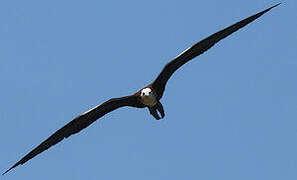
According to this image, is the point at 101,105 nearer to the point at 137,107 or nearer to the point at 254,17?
the point at 137,107

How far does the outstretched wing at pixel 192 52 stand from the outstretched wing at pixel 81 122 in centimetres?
113

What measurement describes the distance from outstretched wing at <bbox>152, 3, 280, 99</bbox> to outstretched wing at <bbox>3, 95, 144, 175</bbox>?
3.72 feet

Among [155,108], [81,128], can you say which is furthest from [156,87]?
[81,128]

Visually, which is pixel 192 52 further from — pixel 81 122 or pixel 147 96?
pixel 81 122

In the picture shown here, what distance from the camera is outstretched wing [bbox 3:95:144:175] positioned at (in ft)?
132

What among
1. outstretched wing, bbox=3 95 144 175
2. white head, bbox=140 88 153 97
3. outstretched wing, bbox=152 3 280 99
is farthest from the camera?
outstretched wing, bbox=3 95 144 175

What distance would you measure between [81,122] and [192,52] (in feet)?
16.2

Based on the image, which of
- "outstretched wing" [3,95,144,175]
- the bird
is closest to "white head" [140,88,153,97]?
the bird

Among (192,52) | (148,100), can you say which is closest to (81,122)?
(148,100)

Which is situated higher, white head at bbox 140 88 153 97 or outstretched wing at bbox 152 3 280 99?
outstretched wing at bbox 152 3 280 99

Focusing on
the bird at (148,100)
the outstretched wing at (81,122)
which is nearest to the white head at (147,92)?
the bird at (148,100)

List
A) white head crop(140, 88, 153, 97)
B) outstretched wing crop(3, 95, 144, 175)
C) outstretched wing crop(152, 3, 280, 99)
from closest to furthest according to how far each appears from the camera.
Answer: outstretched wing crop(152, 3, 280, 99) → white head crop(140, 88, 153, 97) → outstretched wing crop(3, 95, 144, 175)

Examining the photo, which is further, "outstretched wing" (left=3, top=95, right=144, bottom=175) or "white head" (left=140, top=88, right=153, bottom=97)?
"outstretched wing" (left=3, top=95, right=144, bottom=175)

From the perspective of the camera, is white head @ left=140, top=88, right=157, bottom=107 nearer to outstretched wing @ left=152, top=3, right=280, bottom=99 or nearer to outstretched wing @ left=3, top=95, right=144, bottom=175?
outstretched wing @ left=152, top=3, right=280, bottom=99
